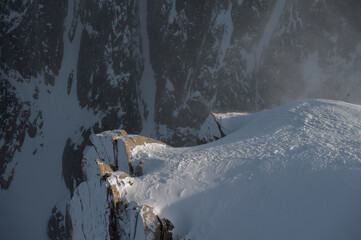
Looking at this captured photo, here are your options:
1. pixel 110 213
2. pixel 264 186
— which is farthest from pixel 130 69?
pixel 264 186

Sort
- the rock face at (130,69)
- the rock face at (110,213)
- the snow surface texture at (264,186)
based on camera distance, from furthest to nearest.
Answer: the rock face at (130,69)
the rock face at (110,213)
the snow surface texture at (264,186)

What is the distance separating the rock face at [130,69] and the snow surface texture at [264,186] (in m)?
32.3

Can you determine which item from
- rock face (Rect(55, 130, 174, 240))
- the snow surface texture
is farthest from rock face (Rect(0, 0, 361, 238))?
rock face (Rect(55, 130, 174, 240))

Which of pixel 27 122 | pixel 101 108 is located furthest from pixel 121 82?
pixel 27 122

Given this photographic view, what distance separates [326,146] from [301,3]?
37603 mm

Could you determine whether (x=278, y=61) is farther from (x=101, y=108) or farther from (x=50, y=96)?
(x=50, y=96)

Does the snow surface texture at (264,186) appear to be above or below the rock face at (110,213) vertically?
above

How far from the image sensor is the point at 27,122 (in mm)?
46562

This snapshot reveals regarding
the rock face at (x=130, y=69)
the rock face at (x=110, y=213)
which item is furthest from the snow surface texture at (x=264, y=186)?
the rock face at (x=130, y=69)

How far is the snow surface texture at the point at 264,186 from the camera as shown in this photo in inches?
293

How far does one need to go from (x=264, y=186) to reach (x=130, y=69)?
141 feet

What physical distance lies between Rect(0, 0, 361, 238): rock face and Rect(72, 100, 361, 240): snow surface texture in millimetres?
32349

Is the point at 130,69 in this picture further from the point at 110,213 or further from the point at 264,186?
the point at 264,186

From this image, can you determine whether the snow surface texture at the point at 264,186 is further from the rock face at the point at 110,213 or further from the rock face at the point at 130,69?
the rock face at the point at 130,69
